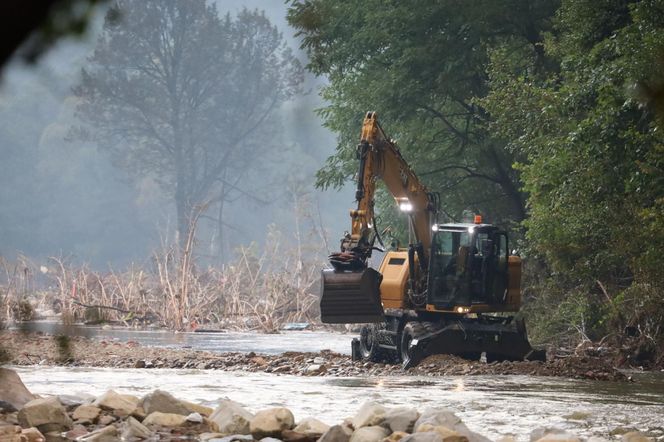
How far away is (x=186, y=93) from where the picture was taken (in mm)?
75000

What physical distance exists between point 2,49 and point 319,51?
5.26 ft

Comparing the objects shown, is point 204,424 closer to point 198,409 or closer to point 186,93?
point 198,409

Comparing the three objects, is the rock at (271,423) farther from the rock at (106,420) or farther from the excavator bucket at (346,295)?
the excavator bucket at (346,295)

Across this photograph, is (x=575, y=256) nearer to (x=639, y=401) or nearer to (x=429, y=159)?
(x=639, y=401)

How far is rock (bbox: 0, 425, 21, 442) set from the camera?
8.84 metres

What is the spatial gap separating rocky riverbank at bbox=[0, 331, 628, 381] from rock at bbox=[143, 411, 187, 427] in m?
6.83

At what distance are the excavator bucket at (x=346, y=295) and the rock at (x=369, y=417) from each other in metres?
8.09

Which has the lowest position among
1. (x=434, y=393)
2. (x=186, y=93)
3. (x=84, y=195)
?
(x=434, y=393)

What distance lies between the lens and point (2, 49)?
1.89 meters

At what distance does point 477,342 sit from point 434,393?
4.99 meters

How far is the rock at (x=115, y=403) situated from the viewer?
1106 cm

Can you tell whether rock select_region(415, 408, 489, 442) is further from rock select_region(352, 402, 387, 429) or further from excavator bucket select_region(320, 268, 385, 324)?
excavator bucket select_region(320, 268, 385, 324)

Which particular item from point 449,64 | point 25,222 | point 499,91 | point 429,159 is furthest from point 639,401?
point 25,222

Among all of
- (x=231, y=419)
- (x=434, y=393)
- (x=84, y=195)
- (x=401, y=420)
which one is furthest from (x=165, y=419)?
(x=84, y=195)
